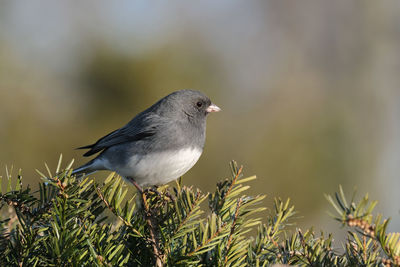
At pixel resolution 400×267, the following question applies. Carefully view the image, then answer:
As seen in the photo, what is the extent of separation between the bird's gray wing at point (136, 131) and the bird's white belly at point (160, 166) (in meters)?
0.14

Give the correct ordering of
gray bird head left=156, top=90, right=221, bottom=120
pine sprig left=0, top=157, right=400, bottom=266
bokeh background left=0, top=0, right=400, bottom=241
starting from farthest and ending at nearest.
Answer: bokeh background left=0, top=0, right=400, bottom=241 → gray bird head left=156, top=90, right=221, bottom=120 → pine sprig left=0, top=157, right=400, bottom=266

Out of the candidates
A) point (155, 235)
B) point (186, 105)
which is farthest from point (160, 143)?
point (155, 235)

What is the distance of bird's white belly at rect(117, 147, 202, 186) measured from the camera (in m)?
1.84

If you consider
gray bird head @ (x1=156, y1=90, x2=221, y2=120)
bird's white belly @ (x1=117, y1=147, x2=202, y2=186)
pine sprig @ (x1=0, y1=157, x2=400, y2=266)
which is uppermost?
gray bird head @ (x1=156, y1=90, x2=221, y2=120)

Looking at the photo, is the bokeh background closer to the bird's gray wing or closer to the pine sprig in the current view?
the bird's gray wing

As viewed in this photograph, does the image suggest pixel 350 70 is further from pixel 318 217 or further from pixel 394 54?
pixel 318 217

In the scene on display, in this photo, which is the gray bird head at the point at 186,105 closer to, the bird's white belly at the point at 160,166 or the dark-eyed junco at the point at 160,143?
the dark-eyed junco at the point at 160,143

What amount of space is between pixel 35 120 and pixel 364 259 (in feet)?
11.9

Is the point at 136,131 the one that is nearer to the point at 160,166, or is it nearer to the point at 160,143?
the point at 160,143

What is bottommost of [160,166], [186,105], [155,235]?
[155,235]

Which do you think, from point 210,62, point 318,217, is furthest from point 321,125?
point 210,62

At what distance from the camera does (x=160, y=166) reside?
186cm

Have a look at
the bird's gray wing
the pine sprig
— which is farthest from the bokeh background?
the pine sprig

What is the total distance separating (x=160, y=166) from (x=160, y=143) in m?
0.15
